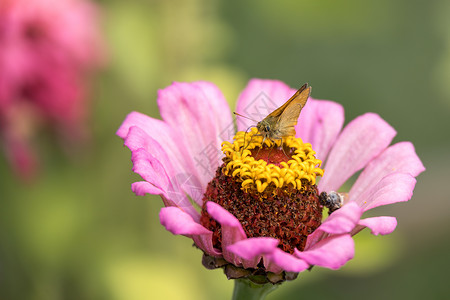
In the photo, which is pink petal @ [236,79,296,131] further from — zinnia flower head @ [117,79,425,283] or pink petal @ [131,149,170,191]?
pink petal @ [131,149,170,191]

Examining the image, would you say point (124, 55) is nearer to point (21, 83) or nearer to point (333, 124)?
point (21, 83)

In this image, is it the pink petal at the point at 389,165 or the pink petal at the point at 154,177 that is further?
the pink petal at the point at 389,165

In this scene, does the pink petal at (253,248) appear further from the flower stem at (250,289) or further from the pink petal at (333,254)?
the flower stem at (250,289)

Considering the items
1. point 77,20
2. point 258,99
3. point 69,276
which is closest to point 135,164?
point 258,99

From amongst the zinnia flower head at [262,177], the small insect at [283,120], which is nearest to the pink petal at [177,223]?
the zinnia flower head at [262,177]

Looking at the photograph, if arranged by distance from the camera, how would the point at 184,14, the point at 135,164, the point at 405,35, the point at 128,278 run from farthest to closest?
the point at 405,35 < the point at 184,14 < the point at 128,278 < the point at 135,164

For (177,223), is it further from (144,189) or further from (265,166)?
(265,166)

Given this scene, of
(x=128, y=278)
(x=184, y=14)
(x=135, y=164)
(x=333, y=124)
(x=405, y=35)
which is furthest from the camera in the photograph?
(x=405, y=35)
